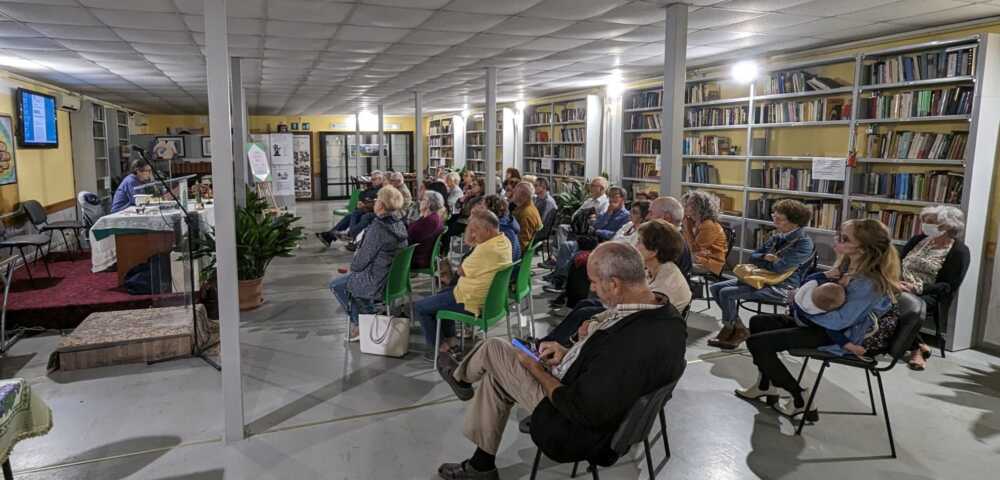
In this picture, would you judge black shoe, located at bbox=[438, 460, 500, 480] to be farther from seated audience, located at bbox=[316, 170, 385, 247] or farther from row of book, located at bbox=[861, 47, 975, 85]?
seated audience, located at bbox=[316, 170, 385, 247]

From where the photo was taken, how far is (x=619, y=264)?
8.09ft

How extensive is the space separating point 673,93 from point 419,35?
2580mm

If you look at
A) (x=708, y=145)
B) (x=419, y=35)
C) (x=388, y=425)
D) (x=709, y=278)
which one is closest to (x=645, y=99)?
(x=708, y=145)

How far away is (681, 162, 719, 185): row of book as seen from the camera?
8.23 meters

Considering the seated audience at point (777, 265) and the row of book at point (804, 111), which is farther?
the row of book at point (804, 111)

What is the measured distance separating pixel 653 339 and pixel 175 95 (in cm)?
1255

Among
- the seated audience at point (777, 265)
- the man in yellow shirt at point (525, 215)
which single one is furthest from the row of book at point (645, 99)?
the seated audience at point (777, 265)

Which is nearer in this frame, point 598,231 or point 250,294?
point 250,294

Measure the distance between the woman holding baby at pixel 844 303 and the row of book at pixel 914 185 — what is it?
245cm

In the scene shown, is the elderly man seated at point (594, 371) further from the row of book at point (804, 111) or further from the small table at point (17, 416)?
the row of book at point (804, 111)

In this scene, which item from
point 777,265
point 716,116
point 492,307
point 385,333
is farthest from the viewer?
point 716,116

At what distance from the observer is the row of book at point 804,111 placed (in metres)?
6.30

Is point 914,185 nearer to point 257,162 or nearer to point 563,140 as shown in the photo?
point 563,140

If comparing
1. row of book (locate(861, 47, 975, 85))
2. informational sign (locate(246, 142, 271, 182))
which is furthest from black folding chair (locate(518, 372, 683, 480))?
informational sign (locate(246, 142, 271, 182))
